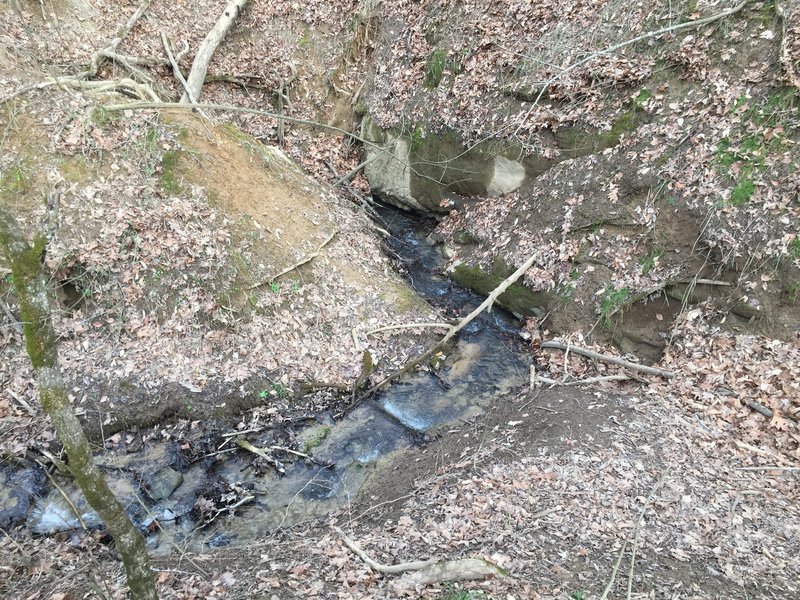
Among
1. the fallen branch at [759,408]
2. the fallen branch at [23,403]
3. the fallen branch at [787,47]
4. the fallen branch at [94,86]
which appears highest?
the fallen branch at [94,86]

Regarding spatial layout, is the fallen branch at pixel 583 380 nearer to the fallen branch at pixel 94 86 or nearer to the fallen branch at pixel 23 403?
the fallen branch at pixel 23 403

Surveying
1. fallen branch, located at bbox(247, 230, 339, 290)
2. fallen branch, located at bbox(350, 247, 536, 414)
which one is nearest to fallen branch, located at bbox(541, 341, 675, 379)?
fallen branch, located at bbox(350, 247, 536, 414)

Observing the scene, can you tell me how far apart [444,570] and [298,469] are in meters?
3.13

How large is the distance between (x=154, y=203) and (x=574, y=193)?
299 inches

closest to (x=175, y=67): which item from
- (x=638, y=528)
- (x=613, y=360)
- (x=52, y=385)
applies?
(x=52, y=385)

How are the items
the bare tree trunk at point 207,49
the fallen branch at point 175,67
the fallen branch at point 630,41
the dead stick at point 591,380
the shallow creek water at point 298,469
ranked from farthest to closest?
the bare tree trunk at point 207,49 → the fallen branch at point 175,67 → the fallen branch at point 630,41 → the dead stick at point 591,380 → the shallow creek water at point 298,469

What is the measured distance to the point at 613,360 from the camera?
8055 mm

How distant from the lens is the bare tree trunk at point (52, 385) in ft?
9.95

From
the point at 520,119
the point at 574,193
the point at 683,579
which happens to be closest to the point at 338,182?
the point at 520,119

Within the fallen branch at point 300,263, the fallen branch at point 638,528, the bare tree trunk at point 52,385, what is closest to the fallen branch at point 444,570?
the fallen branch at point 638,528

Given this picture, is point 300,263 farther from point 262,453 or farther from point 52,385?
point 52,385

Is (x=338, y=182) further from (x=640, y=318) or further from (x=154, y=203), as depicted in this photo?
(x=640, y=318)

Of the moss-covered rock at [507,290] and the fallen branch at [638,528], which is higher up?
the moss-covered rock at [507,290]

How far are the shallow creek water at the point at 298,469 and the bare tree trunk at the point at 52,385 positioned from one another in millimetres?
2260
